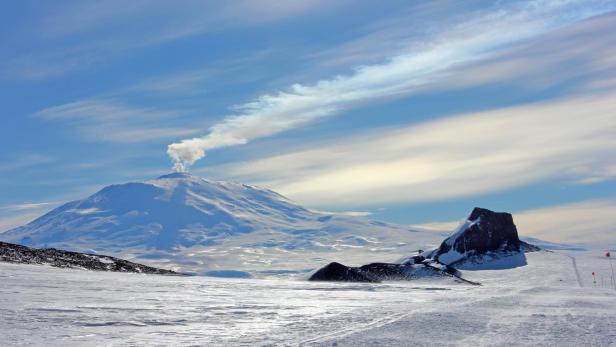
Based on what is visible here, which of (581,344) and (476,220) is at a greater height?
(476,220)

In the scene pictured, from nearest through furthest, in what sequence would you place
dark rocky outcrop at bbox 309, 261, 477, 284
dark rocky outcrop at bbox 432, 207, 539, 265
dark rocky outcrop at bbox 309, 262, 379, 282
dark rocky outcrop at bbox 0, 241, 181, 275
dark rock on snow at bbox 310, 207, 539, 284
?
dark rocky outcrop at bbox 0, 241, 181, 275 → dark rocky outcrop at bbox 309, 262, 379, 282 → dark rocky outcrop at bbox 309, 261, 477, 284 → dark rock on snow at bbox 310, 207, 539, 284 → dark rocky outcrop at bbox 432, 207, 539, 265

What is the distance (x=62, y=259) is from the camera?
60.6 meters

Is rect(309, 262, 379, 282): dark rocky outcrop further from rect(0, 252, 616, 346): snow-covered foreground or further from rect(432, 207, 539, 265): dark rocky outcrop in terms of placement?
rect(432, 207, 539, 265): dark rocky outcrop

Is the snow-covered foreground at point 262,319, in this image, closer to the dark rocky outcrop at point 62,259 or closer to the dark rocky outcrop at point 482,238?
the dark rocky outcrop at point 62,259

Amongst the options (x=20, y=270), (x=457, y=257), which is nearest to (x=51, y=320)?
(x=20, y=270)

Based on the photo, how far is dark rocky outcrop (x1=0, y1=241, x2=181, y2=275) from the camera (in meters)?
55.3

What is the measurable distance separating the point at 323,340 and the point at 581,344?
7.72m

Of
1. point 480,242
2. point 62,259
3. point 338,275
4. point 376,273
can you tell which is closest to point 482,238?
point 480,242

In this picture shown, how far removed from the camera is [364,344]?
60.8 feet

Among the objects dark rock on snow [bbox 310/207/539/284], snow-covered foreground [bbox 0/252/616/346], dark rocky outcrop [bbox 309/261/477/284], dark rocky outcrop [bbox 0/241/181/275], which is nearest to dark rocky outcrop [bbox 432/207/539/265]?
dark rock on snow [bbox 310/207/539/284]

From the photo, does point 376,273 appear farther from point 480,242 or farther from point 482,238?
point 482,238

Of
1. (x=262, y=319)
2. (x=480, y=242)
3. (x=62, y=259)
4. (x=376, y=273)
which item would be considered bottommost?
(x=262, y=319)

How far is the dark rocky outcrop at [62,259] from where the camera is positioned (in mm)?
55269

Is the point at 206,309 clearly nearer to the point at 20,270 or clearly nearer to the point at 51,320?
the point at 51,320
